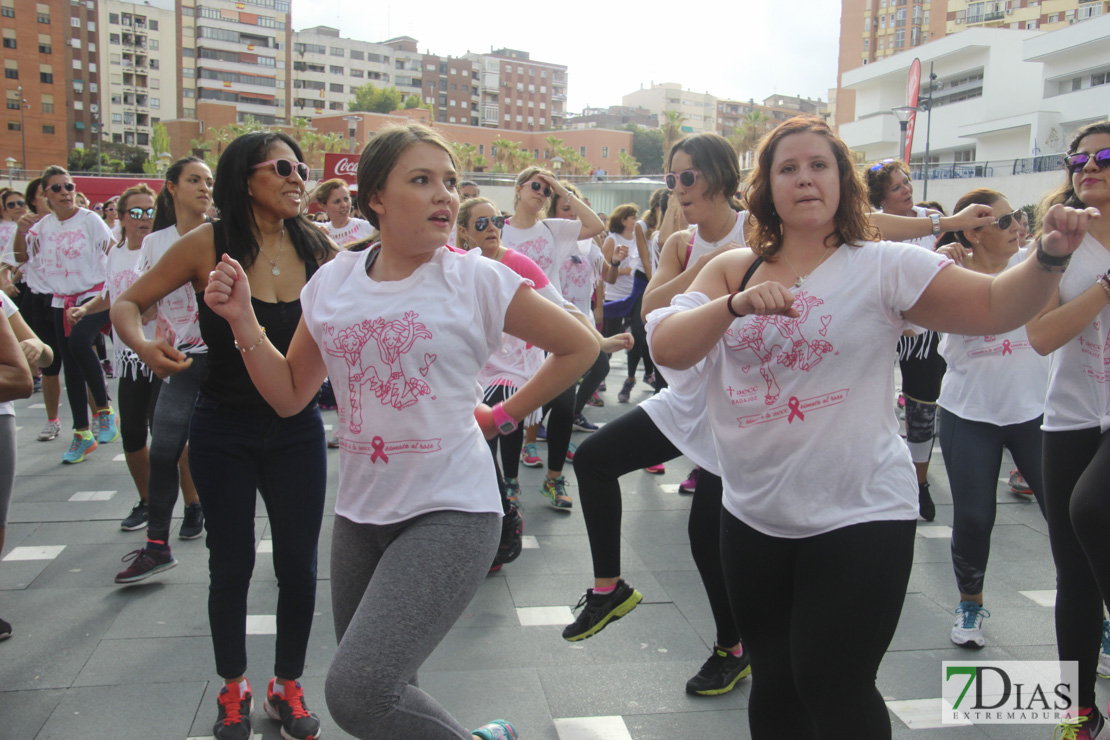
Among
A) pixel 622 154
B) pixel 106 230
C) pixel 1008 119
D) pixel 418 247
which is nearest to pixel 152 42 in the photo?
pixel 622 154

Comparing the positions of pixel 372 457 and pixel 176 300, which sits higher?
pixel 176 300

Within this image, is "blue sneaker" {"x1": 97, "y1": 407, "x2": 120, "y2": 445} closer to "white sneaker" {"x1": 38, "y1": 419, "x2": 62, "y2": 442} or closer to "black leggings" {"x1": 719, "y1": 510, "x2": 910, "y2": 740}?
"white sneaker" {"x1": 38, "y1": 419, "x2": 62, "y2": 442}

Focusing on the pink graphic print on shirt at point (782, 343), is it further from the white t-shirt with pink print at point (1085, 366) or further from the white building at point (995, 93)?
the white building at point (995, 93)

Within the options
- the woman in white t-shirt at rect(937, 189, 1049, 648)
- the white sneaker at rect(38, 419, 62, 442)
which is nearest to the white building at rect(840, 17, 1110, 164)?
the woman in white t-shirt at rect(937, 189, 1049, 648)

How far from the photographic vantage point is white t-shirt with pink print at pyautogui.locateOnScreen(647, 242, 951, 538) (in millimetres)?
2092

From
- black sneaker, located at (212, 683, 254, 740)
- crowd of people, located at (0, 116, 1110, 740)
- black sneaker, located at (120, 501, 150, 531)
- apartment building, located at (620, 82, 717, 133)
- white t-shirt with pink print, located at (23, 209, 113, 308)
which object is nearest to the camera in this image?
crowd of people, located at (0, 116, 1110, 740)

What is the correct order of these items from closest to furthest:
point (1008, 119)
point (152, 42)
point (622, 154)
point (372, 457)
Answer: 1. point (372, 457)
2. point (1008, 119)
3. point (622, 154)
4. point (152, 42)

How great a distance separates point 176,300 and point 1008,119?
52.7 metres

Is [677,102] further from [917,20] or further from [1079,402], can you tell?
[1079,402]

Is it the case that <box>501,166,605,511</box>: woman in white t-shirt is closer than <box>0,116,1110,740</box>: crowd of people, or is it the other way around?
<box>0,116,1110,740</box>: crowd of people

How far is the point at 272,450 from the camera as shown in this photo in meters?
2.88

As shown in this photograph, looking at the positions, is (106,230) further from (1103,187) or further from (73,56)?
(73,56)

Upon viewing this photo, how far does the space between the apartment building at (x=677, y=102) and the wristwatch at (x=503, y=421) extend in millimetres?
158996

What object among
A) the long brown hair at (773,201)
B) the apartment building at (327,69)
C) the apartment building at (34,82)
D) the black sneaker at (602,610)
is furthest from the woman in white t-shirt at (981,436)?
the apartment building at (327,69)
